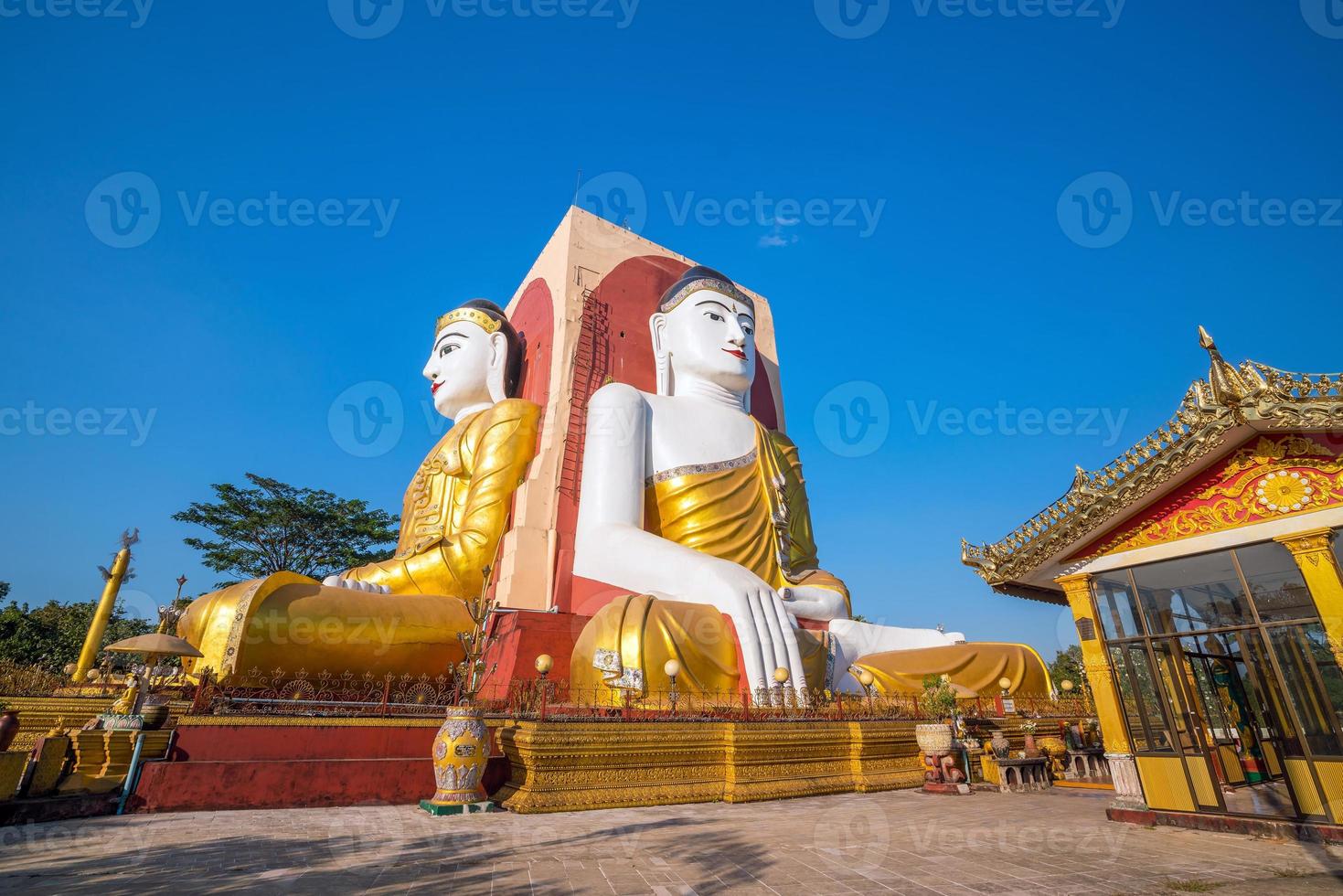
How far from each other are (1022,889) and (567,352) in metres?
11.2

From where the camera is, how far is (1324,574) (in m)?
4.80

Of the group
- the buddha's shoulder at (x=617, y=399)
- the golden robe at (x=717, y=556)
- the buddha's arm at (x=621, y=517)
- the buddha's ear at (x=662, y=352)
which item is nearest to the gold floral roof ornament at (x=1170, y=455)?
the golden robe at (x=717, y=556)

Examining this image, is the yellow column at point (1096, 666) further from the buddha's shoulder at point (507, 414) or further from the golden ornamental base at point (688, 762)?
the buddha's shoulder at point (507, 414)

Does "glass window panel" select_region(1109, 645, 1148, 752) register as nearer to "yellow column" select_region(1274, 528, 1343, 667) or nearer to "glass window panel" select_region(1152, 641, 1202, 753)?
"glass window panel" select_region(1152, 641, 1202, 753)

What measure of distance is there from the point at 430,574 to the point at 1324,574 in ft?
33.8

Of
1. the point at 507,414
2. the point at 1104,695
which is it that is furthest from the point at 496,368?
the point at 1104,695

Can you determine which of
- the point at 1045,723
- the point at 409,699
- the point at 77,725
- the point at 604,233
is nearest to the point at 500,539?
the point at 409,699

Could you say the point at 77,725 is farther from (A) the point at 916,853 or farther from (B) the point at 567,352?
(A) the point at 916,853

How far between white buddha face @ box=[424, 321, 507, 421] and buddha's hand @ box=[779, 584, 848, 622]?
23.2 feet

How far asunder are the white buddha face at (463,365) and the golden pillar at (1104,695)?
10.8 meters

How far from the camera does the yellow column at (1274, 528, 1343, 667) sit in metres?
4.70

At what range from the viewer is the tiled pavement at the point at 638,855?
3480mm

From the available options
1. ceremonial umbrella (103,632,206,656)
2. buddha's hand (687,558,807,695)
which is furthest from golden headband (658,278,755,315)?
ceremonial umbrella (103,632,206,656)

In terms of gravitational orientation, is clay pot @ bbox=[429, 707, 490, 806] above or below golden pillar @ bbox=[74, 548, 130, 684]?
below
